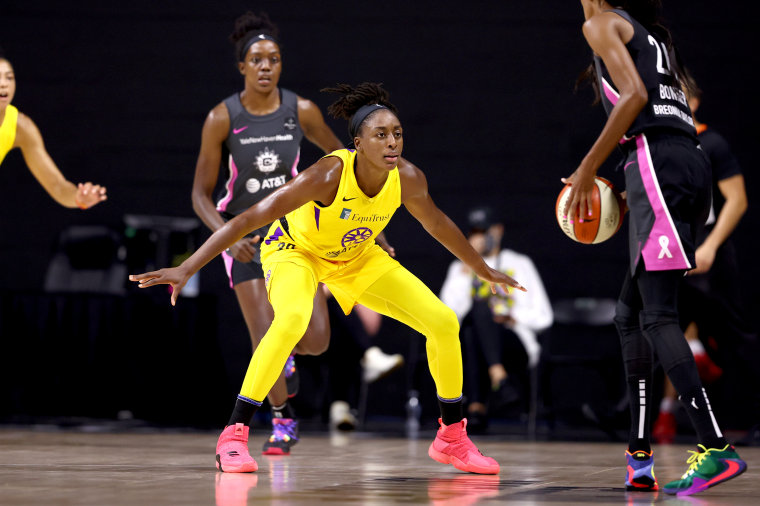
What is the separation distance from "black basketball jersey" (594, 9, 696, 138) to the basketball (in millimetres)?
233

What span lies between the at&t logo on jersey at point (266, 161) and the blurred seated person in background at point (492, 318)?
236cm

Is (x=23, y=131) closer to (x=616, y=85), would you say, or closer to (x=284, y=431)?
(x=284, y=431)

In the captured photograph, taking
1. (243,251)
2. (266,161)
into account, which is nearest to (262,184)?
(266,161)

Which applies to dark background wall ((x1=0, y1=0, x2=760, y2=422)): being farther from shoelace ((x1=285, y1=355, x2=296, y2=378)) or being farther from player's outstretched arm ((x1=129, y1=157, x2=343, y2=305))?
player's outstretched arm ((x1=129, y1=157, x2=343, y2=305))

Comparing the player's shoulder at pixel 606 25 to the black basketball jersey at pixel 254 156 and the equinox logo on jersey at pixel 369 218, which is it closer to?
the equinox logo on jersey at pixel 369 218

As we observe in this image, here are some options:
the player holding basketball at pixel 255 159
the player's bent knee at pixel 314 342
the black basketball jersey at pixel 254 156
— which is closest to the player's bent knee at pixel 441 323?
the player's bent knee at pixel 314 342

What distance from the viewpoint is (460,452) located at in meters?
3.85

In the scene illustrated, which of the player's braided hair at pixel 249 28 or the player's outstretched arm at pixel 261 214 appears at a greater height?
the player's braided hair at pixel 249 28

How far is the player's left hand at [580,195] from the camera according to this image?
328 centimetres

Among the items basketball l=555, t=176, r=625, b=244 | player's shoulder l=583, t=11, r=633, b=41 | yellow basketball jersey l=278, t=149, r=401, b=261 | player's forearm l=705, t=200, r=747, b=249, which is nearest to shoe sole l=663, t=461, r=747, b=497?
basketball l=555, t=176, r=625, b=244

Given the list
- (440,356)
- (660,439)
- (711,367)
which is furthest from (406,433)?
(440,356)

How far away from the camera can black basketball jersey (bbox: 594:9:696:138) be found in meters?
3.26

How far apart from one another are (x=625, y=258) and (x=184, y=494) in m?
5.37

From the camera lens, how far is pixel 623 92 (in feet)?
10.5
